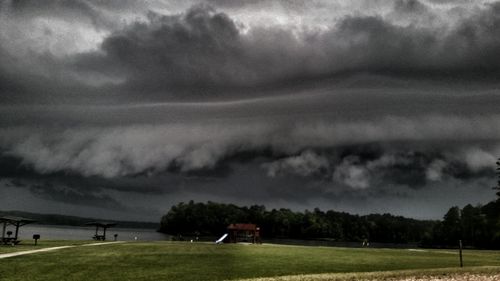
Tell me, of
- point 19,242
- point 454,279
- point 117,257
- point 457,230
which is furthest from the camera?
point 457,230

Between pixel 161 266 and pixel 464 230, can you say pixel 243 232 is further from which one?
pixel 464 230

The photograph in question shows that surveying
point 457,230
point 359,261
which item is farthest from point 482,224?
point 359,261

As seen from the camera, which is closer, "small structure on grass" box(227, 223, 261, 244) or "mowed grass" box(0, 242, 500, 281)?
"mowed grass" box(0, 242, 500, 281)

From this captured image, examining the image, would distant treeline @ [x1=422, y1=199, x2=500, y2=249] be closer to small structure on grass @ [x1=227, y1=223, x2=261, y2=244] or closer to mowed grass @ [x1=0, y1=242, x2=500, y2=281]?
small structure on grass @ [x1=227, y1=223, x2=261, y2=244]

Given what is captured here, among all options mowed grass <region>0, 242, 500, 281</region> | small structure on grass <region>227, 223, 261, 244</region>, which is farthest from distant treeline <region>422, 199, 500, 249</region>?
mowed grass <region>0, 242, 500, 281</region>

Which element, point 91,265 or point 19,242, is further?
point 19,242

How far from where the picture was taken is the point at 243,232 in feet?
303

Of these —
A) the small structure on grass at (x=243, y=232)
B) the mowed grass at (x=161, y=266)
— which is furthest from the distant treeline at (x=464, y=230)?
the mowed grass at (x=161, y=266)

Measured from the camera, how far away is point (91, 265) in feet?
121

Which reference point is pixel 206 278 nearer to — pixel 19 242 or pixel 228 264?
pixel 228 264

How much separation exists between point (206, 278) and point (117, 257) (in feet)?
48.4

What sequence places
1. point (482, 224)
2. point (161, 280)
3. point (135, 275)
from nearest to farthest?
1. point (161, 280)
2. point (135, 275)
3. point (482, 224)

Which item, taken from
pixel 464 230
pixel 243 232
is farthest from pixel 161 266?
pixel 464 230

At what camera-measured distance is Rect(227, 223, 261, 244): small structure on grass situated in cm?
9038
